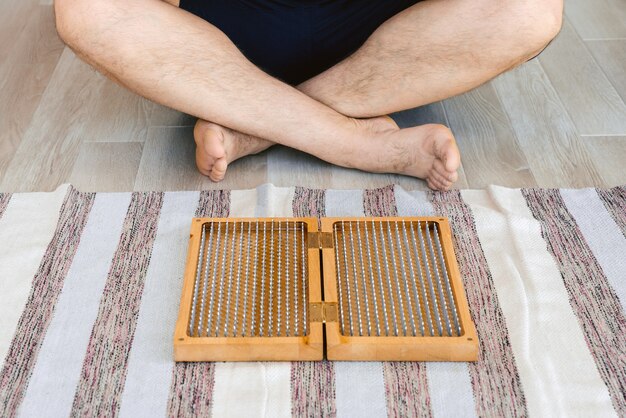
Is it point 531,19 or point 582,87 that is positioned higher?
point 531,19

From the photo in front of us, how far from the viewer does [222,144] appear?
1.42 meters

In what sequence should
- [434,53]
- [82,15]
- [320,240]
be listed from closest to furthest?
[320,240], [82,15], [434,53]

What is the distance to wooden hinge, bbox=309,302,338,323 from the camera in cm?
106

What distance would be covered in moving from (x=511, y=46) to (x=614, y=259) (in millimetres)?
447

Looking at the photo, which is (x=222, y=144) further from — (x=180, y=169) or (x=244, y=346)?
(x=244, y=346)

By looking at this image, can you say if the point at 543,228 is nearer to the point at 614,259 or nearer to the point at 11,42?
the point at 614,259

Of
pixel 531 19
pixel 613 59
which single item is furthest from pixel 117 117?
pixel 613 59

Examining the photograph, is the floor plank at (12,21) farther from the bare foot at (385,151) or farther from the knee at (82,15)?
the bare foot at (385,151)

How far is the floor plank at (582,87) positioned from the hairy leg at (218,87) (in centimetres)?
47

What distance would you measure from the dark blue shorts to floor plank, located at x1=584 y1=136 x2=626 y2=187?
500mm

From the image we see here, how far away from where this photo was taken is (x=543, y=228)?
131cm

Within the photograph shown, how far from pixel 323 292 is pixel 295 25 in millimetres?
647

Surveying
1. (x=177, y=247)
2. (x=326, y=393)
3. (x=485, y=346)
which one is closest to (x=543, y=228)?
(x=485, y=346)

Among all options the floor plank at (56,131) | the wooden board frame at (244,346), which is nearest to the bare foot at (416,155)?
the wooden board frame at (244,346)
